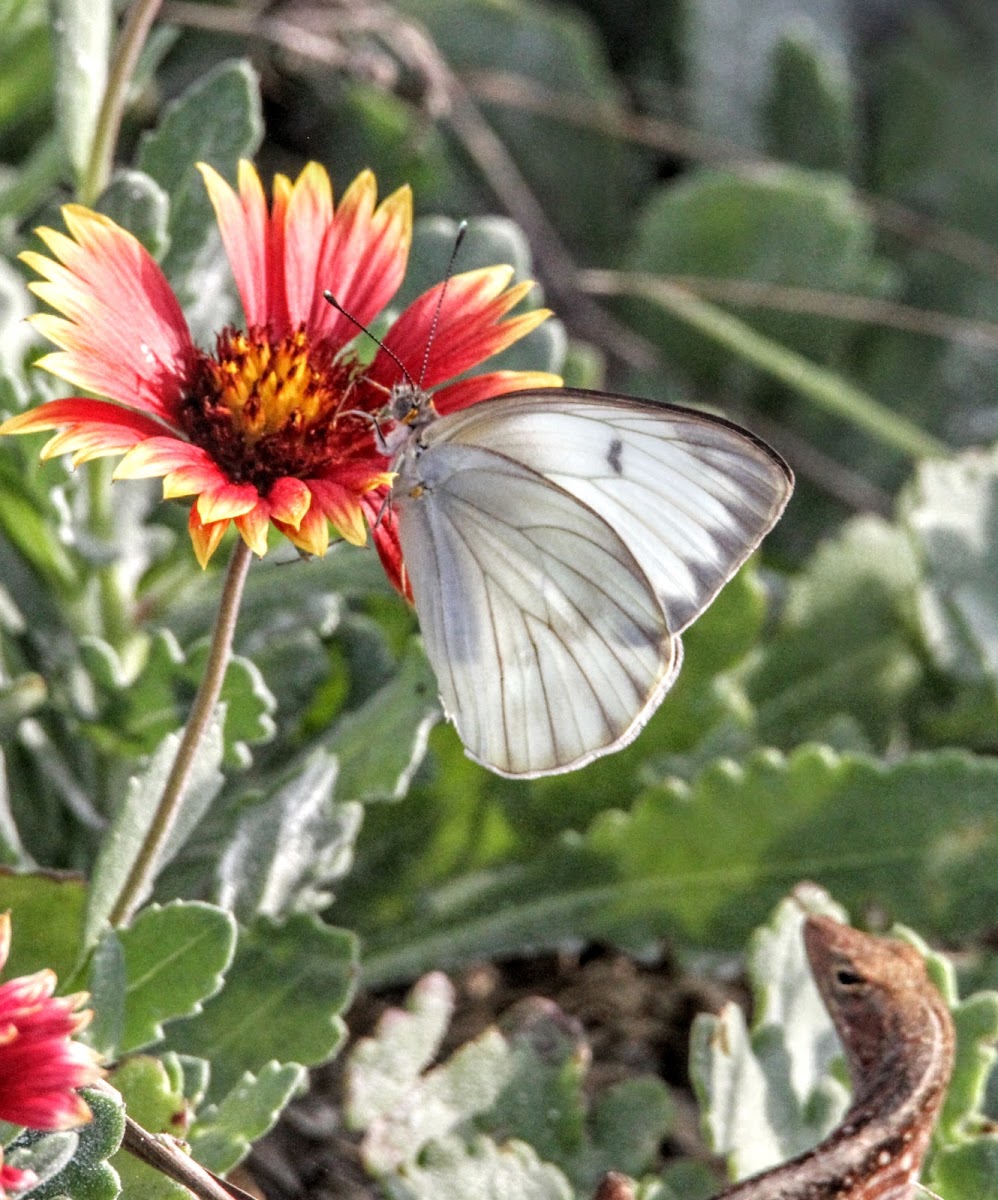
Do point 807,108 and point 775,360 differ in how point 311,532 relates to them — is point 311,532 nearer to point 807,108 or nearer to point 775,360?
point 775,360

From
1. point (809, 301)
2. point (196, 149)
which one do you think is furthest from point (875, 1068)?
point (809, 301)

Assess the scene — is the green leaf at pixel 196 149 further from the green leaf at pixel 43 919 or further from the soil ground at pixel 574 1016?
the soil ground at pixel 574 1016

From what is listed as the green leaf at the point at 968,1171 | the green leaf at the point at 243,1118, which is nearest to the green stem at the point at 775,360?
the green leaf at the point at 968,1171

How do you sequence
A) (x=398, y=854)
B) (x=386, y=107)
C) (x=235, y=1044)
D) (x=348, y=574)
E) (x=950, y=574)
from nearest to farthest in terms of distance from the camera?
1. (x=235, y=1044)
2. (x=348, y=574)
3. (x=398, y=854)
4. (x=950, y=574)
5. (x=386, y=107)

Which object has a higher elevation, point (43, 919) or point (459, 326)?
point (459, 326)

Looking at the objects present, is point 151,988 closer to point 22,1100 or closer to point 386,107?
point 22,1100

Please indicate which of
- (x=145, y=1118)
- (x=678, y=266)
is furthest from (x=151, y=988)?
(x=678, y=266)

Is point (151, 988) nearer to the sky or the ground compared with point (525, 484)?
nearer to the ground
